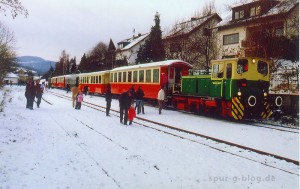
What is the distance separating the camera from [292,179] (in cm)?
732

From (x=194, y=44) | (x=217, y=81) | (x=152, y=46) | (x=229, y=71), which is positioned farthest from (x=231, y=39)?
(x=229, y=71)

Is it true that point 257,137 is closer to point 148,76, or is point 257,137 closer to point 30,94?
point 148,76

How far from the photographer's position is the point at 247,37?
3055 centimetres

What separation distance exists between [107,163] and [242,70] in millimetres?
10774

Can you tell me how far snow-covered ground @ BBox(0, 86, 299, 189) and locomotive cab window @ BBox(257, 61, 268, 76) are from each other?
4648 mm

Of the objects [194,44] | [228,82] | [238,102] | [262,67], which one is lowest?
[238,102]

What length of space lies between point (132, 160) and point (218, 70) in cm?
1065

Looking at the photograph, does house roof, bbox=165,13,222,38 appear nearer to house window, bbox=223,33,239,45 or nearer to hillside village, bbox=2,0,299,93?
hillside village, bbox=2,0,299,93

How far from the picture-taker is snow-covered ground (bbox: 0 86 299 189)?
22.8 feet

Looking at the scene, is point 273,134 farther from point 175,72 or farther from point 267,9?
point 267,9

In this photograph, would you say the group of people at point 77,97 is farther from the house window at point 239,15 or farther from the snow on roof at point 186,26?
the house window at point 239,15

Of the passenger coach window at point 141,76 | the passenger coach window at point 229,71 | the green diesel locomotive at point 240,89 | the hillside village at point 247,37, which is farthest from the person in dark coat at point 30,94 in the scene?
the hillside village at point 247,37

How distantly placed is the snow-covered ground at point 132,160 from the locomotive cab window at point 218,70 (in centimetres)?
485

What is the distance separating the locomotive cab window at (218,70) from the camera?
17.8 m
